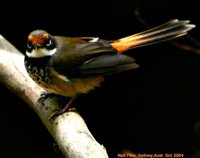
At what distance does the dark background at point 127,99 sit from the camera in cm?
445

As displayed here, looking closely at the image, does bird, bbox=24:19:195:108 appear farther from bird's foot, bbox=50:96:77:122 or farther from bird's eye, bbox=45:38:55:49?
bird's foot, bbox=50:96:77:122

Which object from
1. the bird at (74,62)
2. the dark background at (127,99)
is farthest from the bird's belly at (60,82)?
the dark background at (127,99)

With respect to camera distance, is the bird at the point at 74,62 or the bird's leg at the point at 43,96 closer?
the bird's leg at the point at 43,96

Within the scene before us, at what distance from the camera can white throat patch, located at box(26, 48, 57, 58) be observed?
10.9 ft

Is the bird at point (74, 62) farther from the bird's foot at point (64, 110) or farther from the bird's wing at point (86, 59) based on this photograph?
the bird's foot at point (64, 110)

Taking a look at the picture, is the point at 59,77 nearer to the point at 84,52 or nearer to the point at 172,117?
the point at 84,52

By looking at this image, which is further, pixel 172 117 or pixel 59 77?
pixel 172 117

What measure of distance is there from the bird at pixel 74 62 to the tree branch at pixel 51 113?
73 millimetres

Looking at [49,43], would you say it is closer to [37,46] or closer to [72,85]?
[37,46]

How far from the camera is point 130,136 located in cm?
450

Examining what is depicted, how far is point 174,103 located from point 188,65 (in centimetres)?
32

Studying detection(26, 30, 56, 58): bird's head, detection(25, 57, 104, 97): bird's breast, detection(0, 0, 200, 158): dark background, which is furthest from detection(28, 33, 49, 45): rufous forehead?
detection(0, 0, 200, 158): dark background

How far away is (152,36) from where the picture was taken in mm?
3674

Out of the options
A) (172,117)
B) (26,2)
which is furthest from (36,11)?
(172,117)
